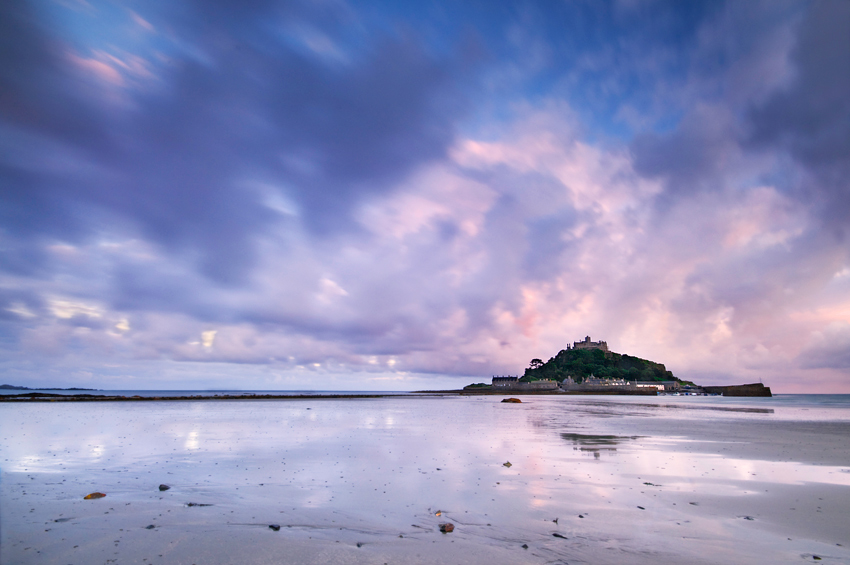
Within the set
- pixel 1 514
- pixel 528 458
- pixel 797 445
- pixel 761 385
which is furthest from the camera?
pixel 761 385

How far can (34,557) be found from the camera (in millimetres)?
8969

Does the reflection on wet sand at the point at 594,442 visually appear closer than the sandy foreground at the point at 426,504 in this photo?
No

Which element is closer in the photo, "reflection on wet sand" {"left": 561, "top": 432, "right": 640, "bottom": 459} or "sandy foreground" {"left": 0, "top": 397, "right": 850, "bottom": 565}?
"sandy foreground" {"left": 0, "top": 397, "right": 850, "bottom": 565}

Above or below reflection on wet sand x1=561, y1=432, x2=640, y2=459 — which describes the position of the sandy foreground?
above

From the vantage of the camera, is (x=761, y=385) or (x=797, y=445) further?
(x=761, y=385)

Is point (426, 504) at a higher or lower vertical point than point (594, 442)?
higher

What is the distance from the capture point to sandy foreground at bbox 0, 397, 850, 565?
9.29 meters

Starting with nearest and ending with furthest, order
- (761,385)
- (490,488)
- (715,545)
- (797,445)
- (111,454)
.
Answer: (715,545) < (490,488) < (111,454) < (797,445) < (761,385)

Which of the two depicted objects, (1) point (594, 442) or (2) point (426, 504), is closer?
(2) point (426, 504)

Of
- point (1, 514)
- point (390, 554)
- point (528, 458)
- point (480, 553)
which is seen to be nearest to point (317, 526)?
point (390, 554)

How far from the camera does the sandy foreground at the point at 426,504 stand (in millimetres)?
9289

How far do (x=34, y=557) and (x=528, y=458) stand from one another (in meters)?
18.4

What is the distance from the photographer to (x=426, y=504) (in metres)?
13.1

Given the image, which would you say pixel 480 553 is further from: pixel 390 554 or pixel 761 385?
pixel 761 385
